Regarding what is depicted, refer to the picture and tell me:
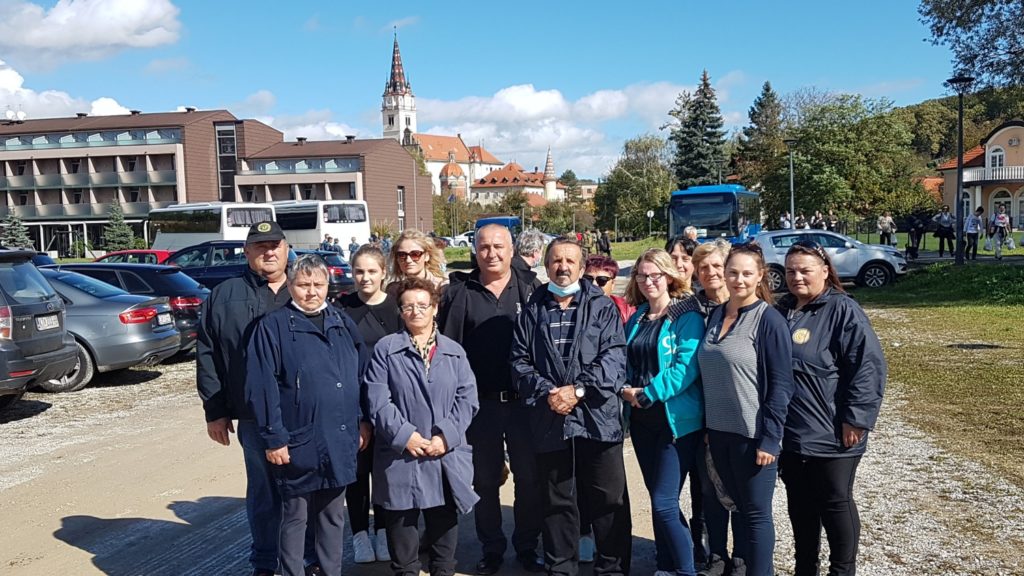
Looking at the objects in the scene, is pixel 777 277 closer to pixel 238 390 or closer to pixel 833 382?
pixel 833 382

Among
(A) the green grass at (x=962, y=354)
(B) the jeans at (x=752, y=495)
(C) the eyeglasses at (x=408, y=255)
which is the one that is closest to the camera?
(B) the jeans at (x=752, y=495)

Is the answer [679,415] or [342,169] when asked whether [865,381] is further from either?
[342,169]

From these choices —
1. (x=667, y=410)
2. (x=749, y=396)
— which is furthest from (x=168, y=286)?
(x=749, y=396)

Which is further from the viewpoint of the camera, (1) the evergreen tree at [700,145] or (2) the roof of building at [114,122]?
(2) the roof of building at [114,122]

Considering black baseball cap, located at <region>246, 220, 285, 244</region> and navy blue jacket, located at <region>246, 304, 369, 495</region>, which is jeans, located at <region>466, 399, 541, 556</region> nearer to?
navy blue jacket, located at <region>246, 304, 369, 495</region>

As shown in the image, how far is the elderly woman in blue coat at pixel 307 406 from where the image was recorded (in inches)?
155

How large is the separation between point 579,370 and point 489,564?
1.35m

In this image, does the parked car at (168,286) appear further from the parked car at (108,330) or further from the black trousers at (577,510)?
the black trousers at (577,510)

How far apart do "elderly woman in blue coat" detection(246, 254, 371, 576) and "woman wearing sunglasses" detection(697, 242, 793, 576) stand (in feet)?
6.08

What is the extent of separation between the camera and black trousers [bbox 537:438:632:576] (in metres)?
4.33

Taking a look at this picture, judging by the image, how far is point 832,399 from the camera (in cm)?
388

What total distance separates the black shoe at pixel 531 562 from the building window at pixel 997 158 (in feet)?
222

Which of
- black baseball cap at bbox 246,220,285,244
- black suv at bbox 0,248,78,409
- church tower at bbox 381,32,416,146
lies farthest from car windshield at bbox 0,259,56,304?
church tower at bbox 381,32,416,146

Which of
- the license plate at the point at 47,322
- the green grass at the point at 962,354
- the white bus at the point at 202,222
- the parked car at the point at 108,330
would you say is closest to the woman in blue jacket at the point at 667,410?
the green grass at the point at 962,354
